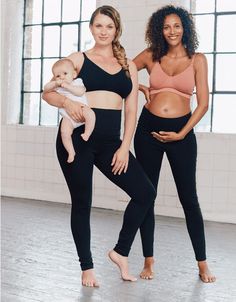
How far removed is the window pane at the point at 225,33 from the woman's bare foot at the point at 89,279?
10.7 feet

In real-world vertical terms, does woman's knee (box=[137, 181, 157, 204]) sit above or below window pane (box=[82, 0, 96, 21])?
below

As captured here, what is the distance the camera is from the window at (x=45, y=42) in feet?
21.5

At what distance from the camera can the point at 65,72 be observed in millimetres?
2736

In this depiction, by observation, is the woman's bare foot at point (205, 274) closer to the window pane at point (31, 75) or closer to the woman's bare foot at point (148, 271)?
the woman's bare foot at point (148, 271)

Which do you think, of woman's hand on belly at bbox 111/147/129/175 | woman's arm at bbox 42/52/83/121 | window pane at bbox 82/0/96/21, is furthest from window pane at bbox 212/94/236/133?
woman's arm at bbox 42/52/83/121

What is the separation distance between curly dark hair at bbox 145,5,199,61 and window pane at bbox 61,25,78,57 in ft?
11.5

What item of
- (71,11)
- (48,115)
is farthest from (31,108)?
(71,11)

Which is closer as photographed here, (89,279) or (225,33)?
(89,279)

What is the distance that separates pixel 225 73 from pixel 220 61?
13cm

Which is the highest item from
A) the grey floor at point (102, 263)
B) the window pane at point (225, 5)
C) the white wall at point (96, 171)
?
the window pane at point (225, 5)

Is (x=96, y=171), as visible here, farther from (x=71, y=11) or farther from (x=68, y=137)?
(x=68, y=137)

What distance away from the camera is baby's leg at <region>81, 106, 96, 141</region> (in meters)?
2.76

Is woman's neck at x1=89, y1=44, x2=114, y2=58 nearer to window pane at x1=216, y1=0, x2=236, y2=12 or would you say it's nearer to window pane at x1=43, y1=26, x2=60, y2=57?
window pane at x1=216, y1=0, x2=236, y2=12

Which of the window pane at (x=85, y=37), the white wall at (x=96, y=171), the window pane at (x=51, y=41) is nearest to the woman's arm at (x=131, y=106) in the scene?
the white wall at (x=96, y=171)
